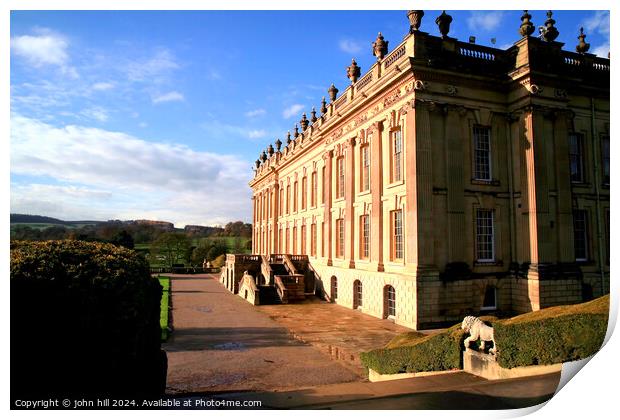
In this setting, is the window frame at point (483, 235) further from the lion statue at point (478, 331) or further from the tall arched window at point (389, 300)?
the lion statue at point (478, 331)

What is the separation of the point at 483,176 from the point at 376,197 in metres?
5.02

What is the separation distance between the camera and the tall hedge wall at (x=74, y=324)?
20.6 ft

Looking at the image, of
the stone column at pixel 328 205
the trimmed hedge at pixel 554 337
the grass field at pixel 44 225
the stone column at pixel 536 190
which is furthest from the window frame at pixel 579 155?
the grass field at pixel 44 225

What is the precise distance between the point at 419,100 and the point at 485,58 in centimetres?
449

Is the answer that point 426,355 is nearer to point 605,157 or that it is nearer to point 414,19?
point 414,19

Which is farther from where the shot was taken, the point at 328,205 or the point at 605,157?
the point at 328,205

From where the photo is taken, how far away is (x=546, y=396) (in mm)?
7996

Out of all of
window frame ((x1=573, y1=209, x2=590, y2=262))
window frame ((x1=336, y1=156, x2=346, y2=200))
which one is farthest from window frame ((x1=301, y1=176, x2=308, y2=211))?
window frame ((x1=573, y1=209, x2=590, y2=262))

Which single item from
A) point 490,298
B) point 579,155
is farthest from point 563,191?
point 490,298

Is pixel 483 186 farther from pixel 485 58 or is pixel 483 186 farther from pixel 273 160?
pixel 273 160

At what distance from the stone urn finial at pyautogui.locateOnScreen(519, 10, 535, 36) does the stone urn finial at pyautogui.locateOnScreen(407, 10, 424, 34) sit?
15.5 ft

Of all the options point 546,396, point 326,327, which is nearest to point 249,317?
point 326,327

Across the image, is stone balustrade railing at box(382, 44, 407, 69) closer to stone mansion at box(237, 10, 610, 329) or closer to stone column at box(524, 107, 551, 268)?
stone mansion at box(237, 10, 610, 329)

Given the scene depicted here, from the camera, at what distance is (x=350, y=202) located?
25422 mm
